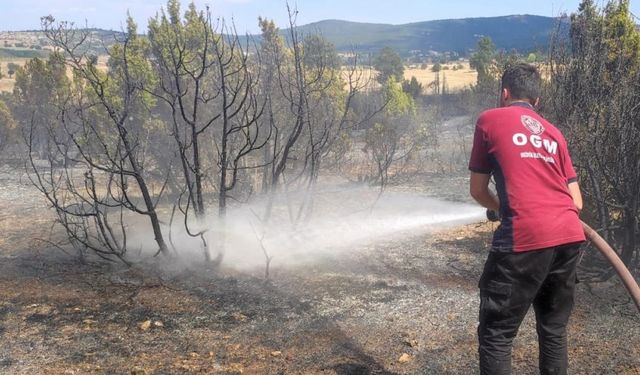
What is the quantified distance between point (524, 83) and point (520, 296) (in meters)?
1.11

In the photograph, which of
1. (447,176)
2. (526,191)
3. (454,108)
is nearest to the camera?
(526,191)

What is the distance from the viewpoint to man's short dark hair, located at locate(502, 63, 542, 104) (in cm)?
268

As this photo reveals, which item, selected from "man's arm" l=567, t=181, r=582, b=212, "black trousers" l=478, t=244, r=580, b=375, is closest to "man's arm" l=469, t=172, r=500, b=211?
"black trousers" l=478, t=244, r=580, b=375

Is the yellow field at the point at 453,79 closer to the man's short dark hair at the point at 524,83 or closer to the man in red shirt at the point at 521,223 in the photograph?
the man's short dark hair at the point at 524,83

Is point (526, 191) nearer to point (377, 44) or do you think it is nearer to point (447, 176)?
point (447, 176)

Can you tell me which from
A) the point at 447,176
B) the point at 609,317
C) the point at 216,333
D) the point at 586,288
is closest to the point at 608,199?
the point at 586,288

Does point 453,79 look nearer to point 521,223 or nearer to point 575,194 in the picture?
point 575,194

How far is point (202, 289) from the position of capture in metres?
4.93

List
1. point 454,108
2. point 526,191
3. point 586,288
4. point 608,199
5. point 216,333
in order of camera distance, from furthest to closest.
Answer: point 454,108 < point 608,199 < point 586,288 < point 216,333 < point 526,191

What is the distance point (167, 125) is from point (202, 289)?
25.0 ft

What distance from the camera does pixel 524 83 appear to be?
268 centimetres

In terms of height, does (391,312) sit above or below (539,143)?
below

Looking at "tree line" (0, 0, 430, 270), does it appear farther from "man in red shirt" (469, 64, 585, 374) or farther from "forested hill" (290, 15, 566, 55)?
"forested hill" (290, 15, 566, 55)

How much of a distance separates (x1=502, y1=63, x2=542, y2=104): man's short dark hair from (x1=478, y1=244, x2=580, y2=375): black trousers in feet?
2.67
